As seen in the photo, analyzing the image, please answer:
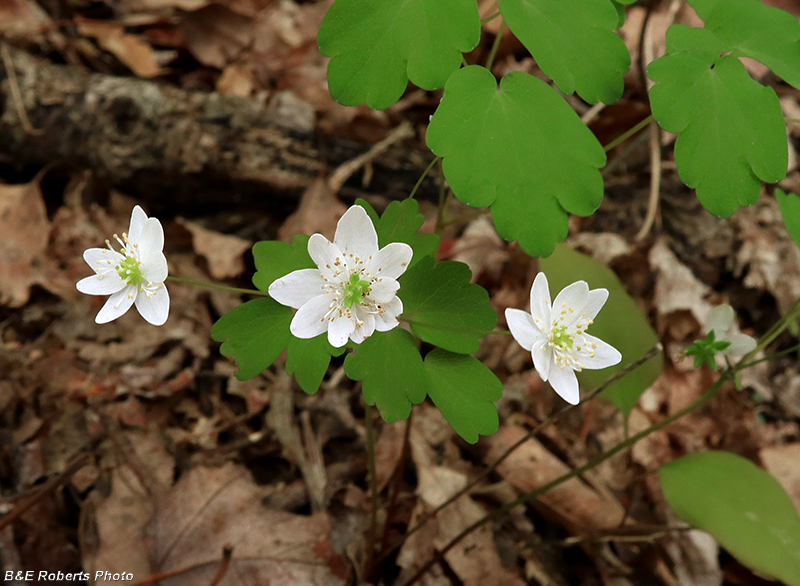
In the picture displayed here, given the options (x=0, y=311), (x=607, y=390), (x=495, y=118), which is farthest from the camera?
(x=0, y=311)

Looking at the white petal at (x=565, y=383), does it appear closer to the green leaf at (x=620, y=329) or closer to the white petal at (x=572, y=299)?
the white petal at (x=572, y=299)

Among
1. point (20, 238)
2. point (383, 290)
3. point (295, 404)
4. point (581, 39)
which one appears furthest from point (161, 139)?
point (581, 39)

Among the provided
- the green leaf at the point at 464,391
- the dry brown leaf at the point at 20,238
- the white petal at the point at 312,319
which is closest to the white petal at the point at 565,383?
the green leaf at the point at 464,391

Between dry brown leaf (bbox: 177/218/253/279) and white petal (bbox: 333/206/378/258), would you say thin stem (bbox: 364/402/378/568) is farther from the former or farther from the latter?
dry brown leaf (bbox: 177/218/253/279)

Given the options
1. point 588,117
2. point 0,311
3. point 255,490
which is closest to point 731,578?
point 255,490

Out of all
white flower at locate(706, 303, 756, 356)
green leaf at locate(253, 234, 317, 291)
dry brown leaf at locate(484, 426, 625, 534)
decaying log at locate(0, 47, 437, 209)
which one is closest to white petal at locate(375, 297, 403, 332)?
green leaf at locate(253, 234, 317, 291)

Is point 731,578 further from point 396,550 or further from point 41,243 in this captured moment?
point 41,243
